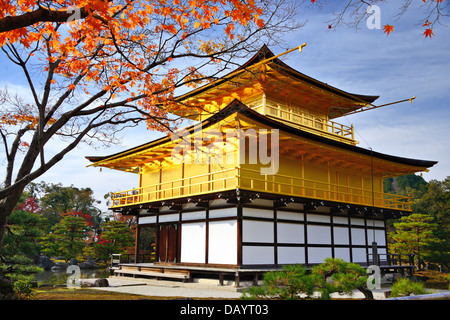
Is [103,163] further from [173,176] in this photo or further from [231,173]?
[231,173]

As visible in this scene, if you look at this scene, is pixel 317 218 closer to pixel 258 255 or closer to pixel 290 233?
pixel 290 233

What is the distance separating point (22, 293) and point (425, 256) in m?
27.8

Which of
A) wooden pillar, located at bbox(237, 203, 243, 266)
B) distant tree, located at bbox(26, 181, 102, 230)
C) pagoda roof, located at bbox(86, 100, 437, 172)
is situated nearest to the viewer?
pagoda roof, located at bbox(86, 100, 437, 172)

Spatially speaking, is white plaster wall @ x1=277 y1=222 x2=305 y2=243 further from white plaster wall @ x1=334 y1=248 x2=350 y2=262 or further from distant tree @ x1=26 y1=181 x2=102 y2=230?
distant tree @ x1=26 y1=181 x2=102 y2=230

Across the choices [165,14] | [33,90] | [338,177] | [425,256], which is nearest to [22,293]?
[33,90]

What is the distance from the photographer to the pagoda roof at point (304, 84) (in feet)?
57.4

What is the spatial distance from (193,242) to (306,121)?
9211 millimetres

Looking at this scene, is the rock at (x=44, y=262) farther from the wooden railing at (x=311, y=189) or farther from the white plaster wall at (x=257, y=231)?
the white plaster wall at (x=257, y=231)

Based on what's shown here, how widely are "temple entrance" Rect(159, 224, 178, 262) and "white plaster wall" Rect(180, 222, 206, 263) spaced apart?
1293mm

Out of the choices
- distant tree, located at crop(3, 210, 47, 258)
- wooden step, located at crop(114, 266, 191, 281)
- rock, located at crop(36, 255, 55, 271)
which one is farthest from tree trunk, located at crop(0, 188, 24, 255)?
rock, located at crop(36, 255, 55, 271)

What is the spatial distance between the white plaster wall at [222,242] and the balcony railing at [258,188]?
1526 mm

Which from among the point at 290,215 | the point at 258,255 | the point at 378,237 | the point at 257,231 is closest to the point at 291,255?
the point at 290,215

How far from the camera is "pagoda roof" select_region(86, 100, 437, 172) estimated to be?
1232cm

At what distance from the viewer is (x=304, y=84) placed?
18.9 meters
